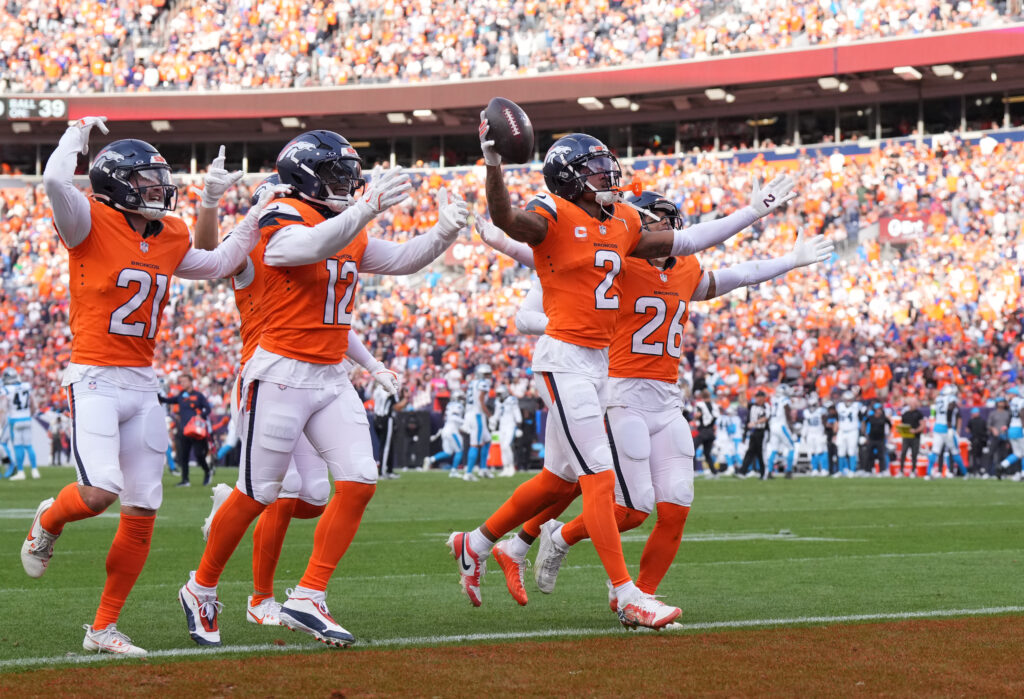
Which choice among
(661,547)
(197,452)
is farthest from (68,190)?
(197,452)

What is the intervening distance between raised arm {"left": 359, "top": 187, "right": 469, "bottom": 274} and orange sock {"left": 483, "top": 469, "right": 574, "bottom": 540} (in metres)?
1.23

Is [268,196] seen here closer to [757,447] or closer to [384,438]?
[384,438]

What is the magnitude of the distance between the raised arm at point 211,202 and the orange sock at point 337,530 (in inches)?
52.3

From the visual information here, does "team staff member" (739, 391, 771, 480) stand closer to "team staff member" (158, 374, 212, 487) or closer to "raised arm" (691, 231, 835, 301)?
"team staff member" (158, 374, 212, 487)

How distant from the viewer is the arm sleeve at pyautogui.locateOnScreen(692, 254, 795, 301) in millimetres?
7562

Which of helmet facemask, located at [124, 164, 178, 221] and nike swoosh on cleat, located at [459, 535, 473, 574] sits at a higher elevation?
helmet facemask, located at [124, 164, 178, 221]

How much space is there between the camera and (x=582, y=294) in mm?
6637

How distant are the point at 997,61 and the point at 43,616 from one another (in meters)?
29.8

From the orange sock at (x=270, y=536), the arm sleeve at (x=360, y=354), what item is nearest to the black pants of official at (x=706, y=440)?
the arm sleeve at (x=360, y=354)

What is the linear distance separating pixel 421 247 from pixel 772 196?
6.70 ft

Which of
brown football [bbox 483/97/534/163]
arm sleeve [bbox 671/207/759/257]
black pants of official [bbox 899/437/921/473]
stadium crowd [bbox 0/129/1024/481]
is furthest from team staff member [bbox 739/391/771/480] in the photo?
brown football [bbox 483/97/534/163]

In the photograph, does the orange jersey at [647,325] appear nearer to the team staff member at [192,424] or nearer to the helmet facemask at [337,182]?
the helmet facemask at [337,182]

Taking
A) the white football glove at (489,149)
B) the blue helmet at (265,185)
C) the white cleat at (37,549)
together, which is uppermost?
the white football glove at (489,149)

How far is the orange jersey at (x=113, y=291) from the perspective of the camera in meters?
6.08
